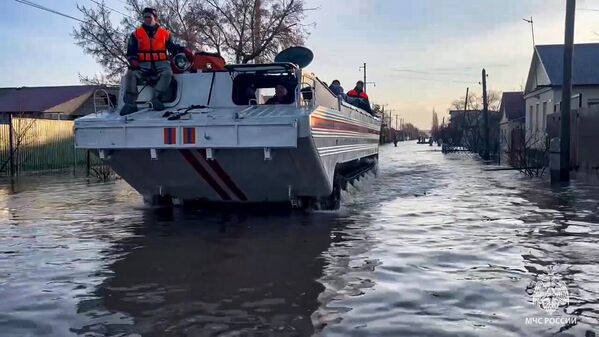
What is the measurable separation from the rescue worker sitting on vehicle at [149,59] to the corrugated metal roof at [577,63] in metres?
25.0

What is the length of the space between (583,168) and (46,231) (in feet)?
44.2

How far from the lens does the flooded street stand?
429cm

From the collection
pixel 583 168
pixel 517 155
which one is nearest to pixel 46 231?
pixel 583 168

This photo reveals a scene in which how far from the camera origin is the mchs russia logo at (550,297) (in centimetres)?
428

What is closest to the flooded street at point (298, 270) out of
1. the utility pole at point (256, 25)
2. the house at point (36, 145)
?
the house at point (36, 145)

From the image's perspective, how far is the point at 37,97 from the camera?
47.1 metres

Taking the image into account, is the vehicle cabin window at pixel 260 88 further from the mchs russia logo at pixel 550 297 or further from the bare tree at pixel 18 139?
the bare tree at pixel 18 139

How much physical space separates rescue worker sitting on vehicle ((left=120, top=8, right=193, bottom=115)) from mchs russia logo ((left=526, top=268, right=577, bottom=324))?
5621 mm

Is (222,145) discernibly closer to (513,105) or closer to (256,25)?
(256,25)

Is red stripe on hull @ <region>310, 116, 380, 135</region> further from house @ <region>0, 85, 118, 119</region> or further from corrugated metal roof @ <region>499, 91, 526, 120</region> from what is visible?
corrugated metal roof @ <region>499, 91, 526, 120</region>

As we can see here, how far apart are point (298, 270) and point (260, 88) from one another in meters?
4.00

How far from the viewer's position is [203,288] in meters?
5.20

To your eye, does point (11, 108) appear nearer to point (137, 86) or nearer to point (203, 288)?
point (137, 86)

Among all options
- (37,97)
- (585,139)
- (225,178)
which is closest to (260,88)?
(225,178)
